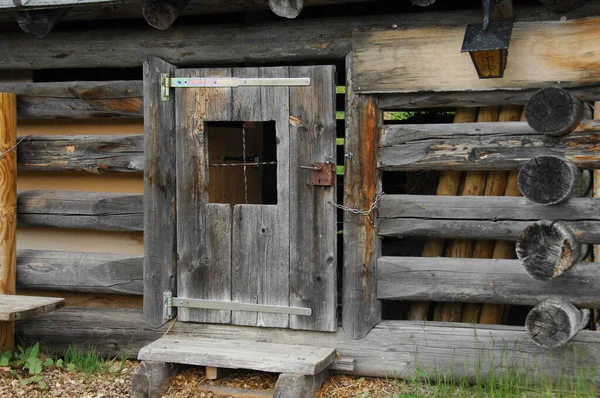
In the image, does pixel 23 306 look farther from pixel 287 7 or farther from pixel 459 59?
pixel 459 59

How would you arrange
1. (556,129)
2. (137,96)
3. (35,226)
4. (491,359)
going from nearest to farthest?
(556,129) < (491,359) < (137,96) < (35,226)

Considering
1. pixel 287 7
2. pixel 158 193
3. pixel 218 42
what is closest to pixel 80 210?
pixel 158 193

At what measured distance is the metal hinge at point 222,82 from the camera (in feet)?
18.7

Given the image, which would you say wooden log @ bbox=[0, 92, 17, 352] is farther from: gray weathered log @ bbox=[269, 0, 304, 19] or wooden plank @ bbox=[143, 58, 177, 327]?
gray weathered log @ bbox=[269, 0, 304, 19]

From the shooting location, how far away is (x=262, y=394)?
5516 millimetres

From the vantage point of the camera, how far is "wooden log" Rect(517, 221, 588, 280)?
4754 mm

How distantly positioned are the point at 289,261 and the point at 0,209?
7.84 feet

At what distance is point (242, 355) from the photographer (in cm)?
549

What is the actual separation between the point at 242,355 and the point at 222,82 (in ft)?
6.51

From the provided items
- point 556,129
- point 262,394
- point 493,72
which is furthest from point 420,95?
point 262,394

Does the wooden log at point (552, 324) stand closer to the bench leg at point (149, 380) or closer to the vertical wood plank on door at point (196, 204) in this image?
the vertical wood plank on door at point (196, 204)

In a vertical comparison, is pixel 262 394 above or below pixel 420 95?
below

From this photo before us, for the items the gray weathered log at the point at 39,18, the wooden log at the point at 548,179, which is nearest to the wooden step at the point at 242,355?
the wooden log at the point at 548,179

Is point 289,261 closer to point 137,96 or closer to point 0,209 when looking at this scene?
point 137,96
